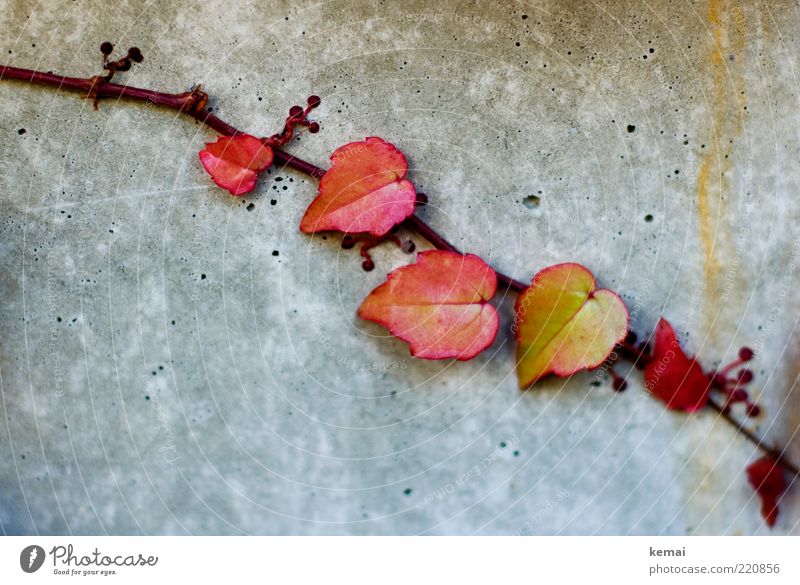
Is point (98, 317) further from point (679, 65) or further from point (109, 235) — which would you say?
point (679, 65)

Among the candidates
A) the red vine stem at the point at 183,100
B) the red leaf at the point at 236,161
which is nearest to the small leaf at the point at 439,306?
the red vine stem at the point at 183,100

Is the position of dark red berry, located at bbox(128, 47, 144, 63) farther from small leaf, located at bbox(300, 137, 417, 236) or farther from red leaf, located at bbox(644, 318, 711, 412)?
Answer: red leaf, located at bbox(644, 318, 711, 412)

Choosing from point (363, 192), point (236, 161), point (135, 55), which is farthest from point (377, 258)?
point (135, 55)

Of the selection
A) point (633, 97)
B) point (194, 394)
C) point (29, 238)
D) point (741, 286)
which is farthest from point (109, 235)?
point (741, 286)

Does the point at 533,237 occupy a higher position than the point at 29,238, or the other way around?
the point at 533,237

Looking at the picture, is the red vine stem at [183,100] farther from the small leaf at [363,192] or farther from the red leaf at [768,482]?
the red leaf at [768,482]

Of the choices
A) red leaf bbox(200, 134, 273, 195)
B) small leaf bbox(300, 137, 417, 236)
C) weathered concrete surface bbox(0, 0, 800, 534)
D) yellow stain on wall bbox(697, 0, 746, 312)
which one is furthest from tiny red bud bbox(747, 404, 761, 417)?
red leaf bbox(200, 134, 273, 195)

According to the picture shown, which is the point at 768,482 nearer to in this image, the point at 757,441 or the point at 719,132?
the point at 757,441
